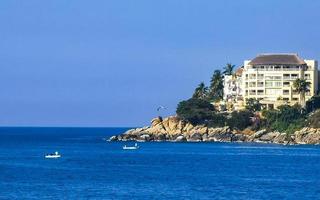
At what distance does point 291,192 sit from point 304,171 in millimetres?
23544

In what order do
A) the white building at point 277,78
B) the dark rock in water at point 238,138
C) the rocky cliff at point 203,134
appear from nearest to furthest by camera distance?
the rocky cliff at point 203,134 → the dark rock in water at point 238,138 → the white building at point 277,78

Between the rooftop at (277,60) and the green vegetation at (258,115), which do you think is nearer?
the green vegetation at (258,115)

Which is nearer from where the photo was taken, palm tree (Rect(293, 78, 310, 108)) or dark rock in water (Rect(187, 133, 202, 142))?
A: palm tree (Rect(293, 78, 310, 108))

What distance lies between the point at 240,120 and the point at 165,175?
82.8 metres

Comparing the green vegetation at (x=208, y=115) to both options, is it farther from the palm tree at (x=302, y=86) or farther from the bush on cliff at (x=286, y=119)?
the palm tree at (x=302, y=86)

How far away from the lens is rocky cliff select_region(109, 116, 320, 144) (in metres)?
171

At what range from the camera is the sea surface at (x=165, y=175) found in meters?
77.9

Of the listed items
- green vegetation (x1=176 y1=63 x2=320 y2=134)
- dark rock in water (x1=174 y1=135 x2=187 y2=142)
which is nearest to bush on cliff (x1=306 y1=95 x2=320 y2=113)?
green vegetation (x1=176 y1=63 x2=320 y2=134)

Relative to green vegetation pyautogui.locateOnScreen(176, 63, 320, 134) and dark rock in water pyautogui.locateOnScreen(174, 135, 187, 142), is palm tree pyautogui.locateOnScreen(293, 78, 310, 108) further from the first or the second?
dark rock in water pyautogui.locateOnScreen(174, 135, 187, 142)

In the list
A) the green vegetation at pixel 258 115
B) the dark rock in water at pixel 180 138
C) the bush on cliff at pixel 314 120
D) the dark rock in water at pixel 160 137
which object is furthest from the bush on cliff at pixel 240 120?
the dark rock in water at pixel 160 137

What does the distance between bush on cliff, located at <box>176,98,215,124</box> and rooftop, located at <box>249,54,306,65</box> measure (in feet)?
38.5

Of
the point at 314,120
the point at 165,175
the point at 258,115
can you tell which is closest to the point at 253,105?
the point at 258,115

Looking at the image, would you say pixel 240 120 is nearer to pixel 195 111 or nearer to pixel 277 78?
pixel 195 111

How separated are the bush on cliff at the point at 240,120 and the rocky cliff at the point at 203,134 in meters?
1.39
